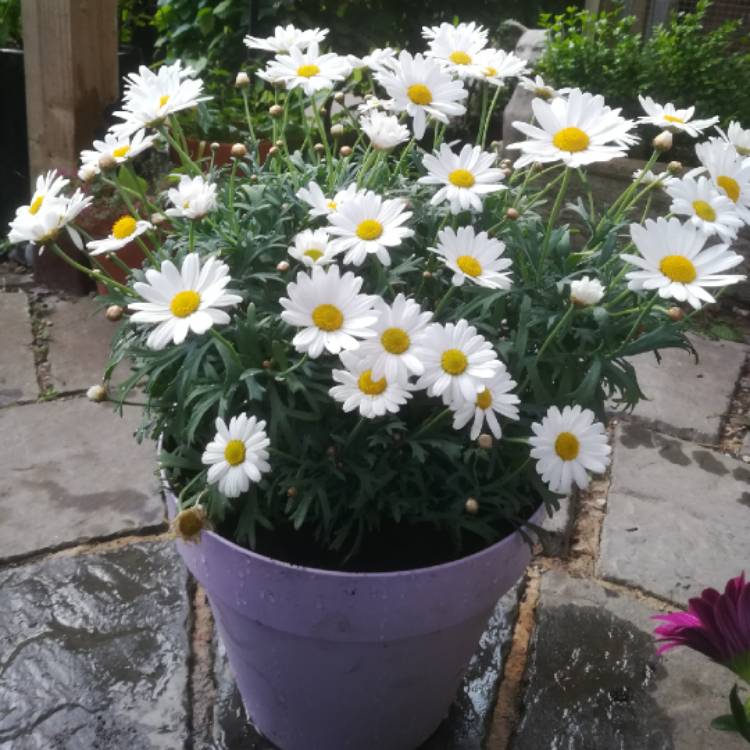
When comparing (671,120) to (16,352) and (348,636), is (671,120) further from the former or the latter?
(16,352)

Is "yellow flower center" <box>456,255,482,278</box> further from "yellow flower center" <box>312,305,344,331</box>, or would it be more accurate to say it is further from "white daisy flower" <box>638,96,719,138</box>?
"white daisy flower" <box>638,96,719,138</box>

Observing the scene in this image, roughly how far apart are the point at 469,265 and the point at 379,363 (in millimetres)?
183

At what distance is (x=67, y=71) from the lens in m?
2.82

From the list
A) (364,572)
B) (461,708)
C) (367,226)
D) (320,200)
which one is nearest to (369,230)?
(367,226)

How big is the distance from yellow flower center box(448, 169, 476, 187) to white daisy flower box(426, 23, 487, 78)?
0.20m

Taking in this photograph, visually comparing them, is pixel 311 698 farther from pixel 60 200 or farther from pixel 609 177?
pixel 609 177

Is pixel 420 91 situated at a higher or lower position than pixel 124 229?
higher

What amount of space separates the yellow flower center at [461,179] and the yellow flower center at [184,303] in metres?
0.35

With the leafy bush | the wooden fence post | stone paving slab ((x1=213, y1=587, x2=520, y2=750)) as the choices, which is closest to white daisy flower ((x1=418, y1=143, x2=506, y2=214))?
stone paving slab ((x1=213, y1=587, x2=520, y2=750))

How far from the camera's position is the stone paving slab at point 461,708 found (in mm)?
1519

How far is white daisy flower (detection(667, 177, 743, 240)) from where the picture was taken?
Answer: 109 centimetres

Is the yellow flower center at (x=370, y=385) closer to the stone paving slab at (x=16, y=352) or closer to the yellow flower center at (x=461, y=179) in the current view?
the yellow flower center at (x=461, y=179)

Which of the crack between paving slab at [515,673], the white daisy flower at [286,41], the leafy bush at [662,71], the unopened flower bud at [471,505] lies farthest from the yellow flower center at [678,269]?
the leafy bush at [662,71]

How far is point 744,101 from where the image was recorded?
315 cm
